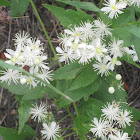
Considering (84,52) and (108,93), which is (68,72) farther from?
(108,93)

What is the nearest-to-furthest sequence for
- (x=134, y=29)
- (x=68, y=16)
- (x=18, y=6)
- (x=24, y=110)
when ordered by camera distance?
(x=134, y=29) → (x=68, y=16) → (x=24, y=110) → (x=18, y=6)

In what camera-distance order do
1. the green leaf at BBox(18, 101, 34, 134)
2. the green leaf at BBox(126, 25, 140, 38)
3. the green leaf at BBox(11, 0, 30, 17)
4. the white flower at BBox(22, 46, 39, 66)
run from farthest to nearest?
the green leaf at BBox(11, 0, 30, 17) → the green leaf at BBox(18, 101, 34, 134) → the white flower at BBox(22, 46, 39, 66) → the green leaf at BBox(126, 25, 140, 38)

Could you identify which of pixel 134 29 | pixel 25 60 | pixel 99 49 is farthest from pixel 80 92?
pixel 134 29

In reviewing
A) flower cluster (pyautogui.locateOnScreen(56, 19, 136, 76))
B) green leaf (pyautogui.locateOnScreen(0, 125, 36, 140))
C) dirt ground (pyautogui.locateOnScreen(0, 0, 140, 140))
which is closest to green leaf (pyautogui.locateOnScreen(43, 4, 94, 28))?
flower cluster (pyautogui.locateOnScreen(56, 19, 136, 76))

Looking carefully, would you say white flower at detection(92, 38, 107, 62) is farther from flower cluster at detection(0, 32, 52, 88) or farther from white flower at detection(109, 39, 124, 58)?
flower cluster at detection(0, 32, 52, 88)

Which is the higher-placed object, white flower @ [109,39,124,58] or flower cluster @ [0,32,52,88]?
white flower @ [109,39,124,58]

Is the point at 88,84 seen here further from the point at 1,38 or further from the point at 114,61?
the point at 1,38

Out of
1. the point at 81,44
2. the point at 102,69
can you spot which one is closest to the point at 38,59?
the point at 81,44
